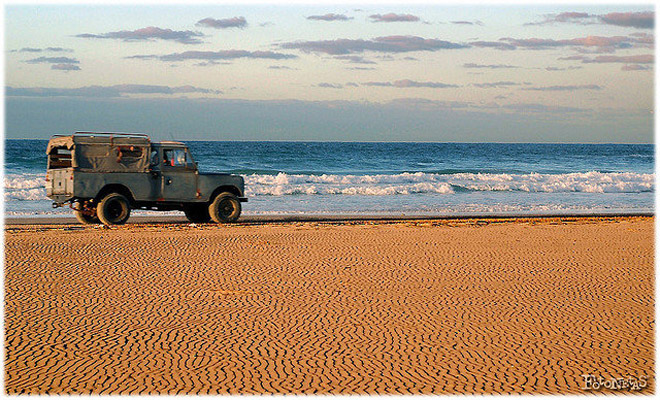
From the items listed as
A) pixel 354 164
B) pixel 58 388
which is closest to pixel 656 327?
pixel 58 388

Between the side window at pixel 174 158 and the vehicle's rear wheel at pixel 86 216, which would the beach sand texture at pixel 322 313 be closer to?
the vehicle's rear wheel at pixel 86 216

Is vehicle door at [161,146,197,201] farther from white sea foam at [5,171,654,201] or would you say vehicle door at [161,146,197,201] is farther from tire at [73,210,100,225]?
white sea foam at [5,171,654,201]

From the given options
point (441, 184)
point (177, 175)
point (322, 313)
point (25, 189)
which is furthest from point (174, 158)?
point (441, 184)

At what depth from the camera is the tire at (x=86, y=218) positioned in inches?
719

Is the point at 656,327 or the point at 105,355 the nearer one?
the point at 105,355

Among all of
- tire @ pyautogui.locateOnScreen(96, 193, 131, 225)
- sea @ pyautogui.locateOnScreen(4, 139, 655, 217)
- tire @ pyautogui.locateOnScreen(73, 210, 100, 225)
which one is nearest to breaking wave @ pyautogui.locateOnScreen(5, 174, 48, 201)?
sea @ pyautogui.locateOnScreen(4, 139, 655, 217)

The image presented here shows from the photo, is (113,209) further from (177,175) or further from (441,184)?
(441,184)

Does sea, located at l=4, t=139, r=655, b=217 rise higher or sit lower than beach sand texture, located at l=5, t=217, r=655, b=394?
lower

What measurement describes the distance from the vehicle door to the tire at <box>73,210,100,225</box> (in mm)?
1705

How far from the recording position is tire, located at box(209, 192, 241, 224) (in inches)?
752

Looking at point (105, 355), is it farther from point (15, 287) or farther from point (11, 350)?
point (15, 287)

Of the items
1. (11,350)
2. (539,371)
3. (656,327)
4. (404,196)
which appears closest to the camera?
(539,371)

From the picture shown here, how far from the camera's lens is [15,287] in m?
10.2

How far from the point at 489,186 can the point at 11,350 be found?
103ft
